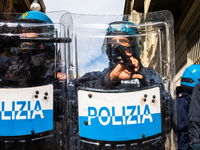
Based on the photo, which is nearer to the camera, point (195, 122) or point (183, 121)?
point (195, 122)

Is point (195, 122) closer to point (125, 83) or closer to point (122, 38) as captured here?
point (125, 83)

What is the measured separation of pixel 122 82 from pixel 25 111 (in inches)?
35.6

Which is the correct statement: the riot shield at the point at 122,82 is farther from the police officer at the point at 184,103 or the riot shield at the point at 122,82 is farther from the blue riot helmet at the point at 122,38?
the police officer at the point at 184,103

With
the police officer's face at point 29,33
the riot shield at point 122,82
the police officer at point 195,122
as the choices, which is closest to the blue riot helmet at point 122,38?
the riot shield at point 122,82

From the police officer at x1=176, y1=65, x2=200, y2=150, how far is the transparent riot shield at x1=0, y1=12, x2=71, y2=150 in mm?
1527

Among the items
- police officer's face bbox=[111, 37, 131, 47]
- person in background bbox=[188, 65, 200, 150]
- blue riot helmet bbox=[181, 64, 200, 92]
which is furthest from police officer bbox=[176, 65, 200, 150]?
police officer's face bbox=[111, 37, 131, 47]

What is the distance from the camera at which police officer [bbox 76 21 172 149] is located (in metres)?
2.41

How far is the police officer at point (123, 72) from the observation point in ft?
7.92

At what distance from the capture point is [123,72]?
8.04ft

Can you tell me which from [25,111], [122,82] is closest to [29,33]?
[25,111]

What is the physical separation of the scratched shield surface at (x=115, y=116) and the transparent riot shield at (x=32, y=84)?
0.20m

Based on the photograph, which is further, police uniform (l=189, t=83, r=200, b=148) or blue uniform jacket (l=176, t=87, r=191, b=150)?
blue uniform jacket (l=176, t=87, r=191, b=150)

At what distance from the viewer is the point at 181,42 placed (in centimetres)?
900

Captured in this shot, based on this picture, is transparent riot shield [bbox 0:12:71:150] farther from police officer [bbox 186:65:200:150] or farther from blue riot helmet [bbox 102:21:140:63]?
police officer [bbox 186:65:200:150]
